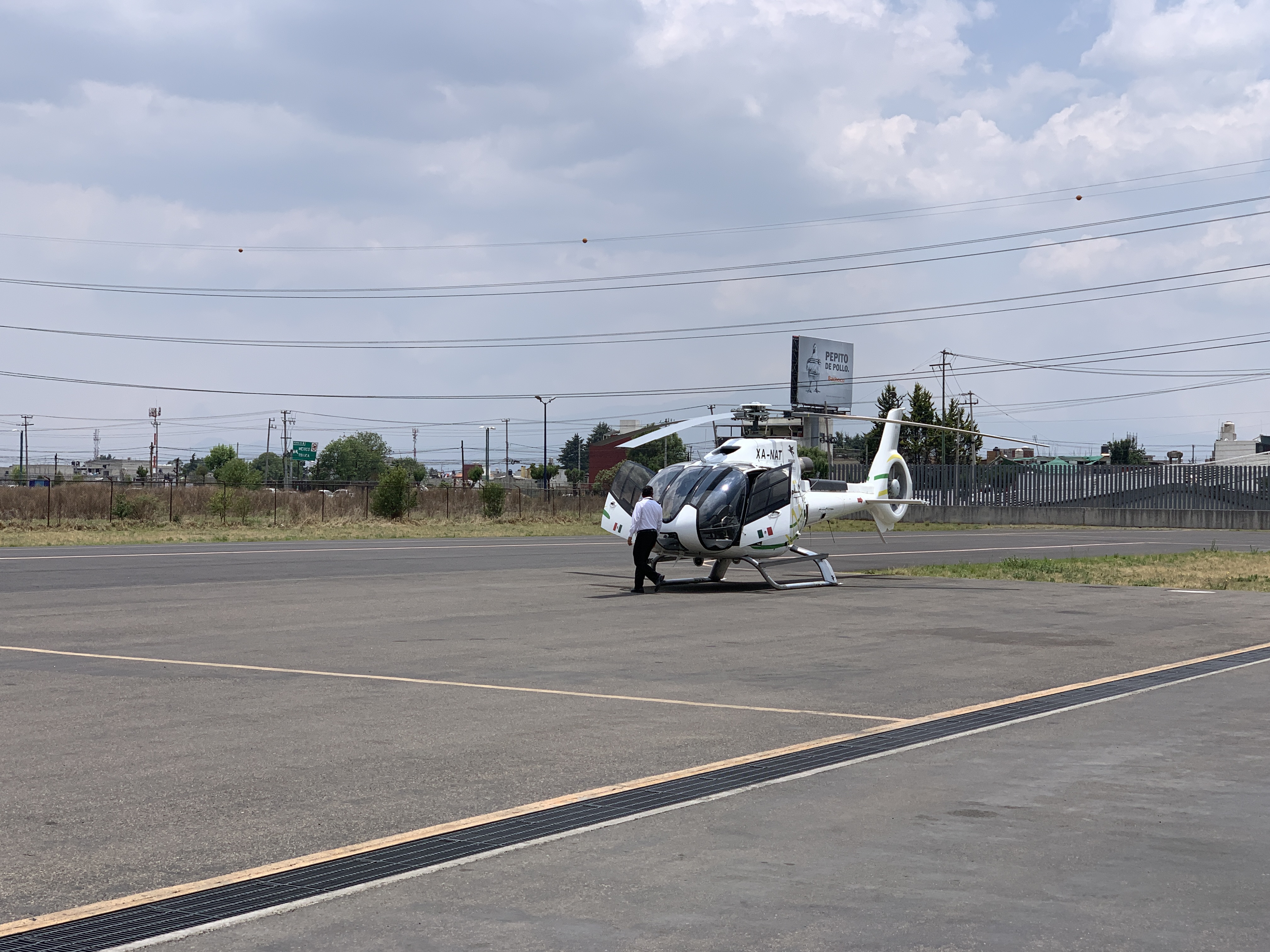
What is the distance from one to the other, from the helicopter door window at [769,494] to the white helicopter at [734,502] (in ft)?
0.06

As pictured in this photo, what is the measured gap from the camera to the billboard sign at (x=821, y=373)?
80312mm

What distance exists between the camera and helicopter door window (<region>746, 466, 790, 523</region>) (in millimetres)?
23062

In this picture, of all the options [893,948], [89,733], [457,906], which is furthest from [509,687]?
[893,948]

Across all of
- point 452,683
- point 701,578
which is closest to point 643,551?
point 701,578

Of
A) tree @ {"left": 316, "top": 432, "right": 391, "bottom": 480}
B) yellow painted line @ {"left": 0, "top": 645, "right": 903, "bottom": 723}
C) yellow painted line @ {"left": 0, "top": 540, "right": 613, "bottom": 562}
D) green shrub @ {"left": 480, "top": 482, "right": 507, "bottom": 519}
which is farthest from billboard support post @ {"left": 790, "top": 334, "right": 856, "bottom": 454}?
tree @ {"left": 316, "top": 432, "right": 391, "bottom": 480}

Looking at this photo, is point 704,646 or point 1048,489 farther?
point 1048,489

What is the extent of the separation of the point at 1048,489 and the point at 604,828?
63.0 metres

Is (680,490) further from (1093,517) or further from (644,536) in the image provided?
(1093,517)

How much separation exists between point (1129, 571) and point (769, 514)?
9165 mm

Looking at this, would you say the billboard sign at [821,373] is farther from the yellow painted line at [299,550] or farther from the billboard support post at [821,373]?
the yellow painted line at [299,550]

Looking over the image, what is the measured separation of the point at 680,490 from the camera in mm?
22469

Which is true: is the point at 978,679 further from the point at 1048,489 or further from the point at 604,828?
the point at 1048,489

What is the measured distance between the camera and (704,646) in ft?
47.0

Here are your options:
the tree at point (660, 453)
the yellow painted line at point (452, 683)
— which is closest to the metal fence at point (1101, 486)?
the yellow painted line at point (452, 683)
